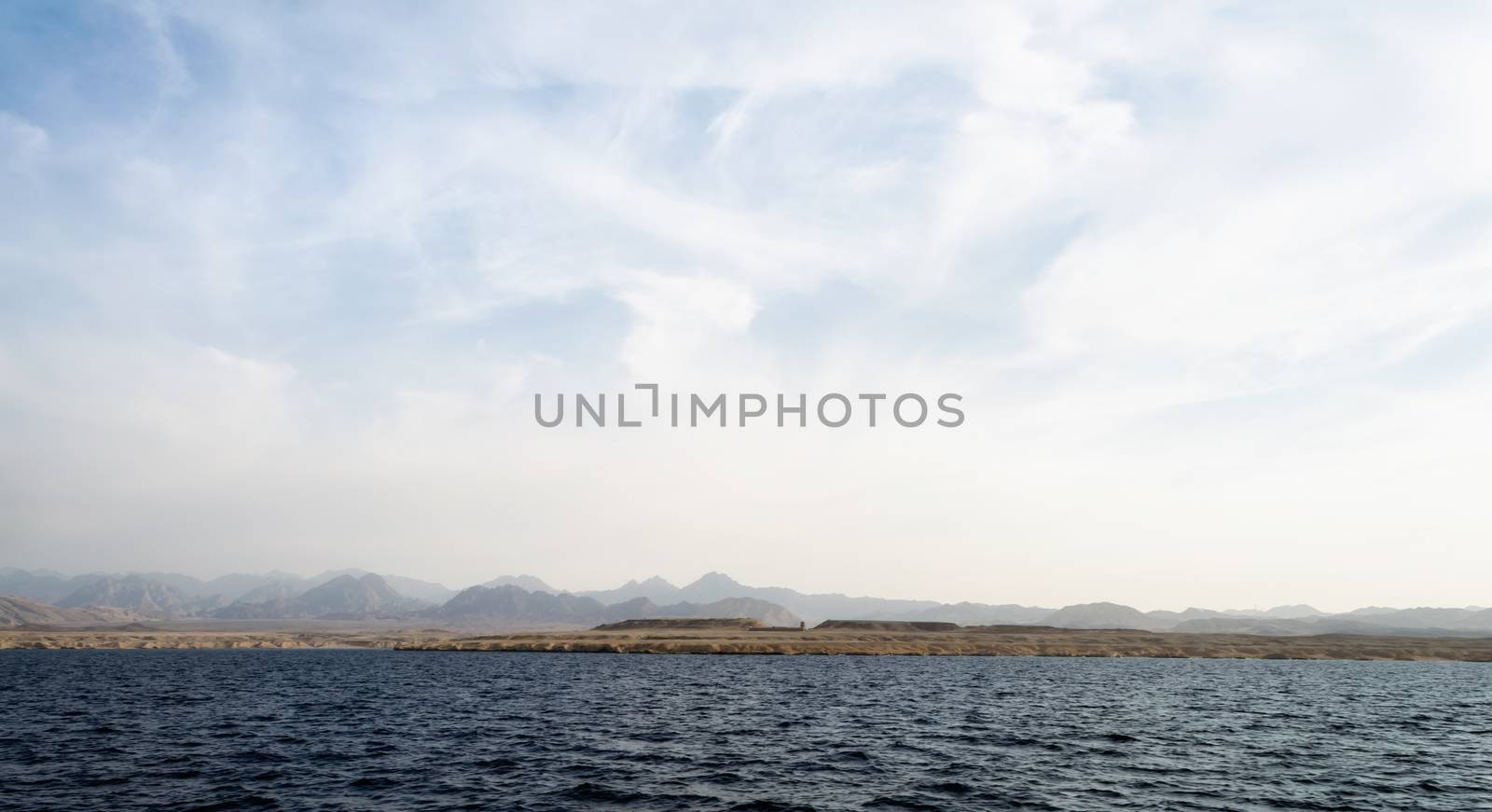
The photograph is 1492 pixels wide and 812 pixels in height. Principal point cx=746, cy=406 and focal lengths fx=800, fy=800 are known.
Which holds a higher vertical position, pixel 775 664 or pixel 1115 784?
pixel 1115 784

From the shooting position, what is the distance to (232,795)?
3753 centimetres

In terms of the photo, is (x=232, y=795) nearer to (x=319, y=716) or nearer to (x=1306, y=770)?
(x=319, y=716)

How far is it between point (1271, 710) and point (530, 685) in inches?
3172

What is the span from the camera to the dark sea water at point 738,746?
125 ft

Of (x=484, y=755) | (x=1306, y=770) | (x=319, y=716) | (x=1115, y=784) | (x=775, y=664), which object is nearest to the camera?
(x=1115, y=784)

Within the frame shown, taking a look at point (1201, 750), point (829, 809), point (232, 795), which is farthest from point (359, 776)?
point (1201, 750)

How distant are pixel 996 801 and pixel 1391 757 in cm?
3208

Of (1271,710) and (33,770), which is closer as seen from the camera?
(33,770)

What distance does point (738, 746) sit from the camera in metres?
51.6

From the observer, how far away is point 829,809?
35.2 metres

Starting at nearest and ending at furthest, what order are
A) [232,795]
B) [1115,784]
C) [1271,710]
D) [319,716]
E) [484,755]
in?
[232,795]
[1115,784]
[484,755]
[319,716]
[1271,710]

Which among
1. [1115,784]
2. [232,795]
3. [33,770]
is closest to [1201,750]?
[1115,784]

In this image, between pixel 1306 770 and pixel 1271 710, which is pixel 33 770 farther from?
pixel 1271 710

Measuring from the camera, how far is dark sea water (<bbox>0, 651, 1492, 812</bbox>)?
1496 inches
